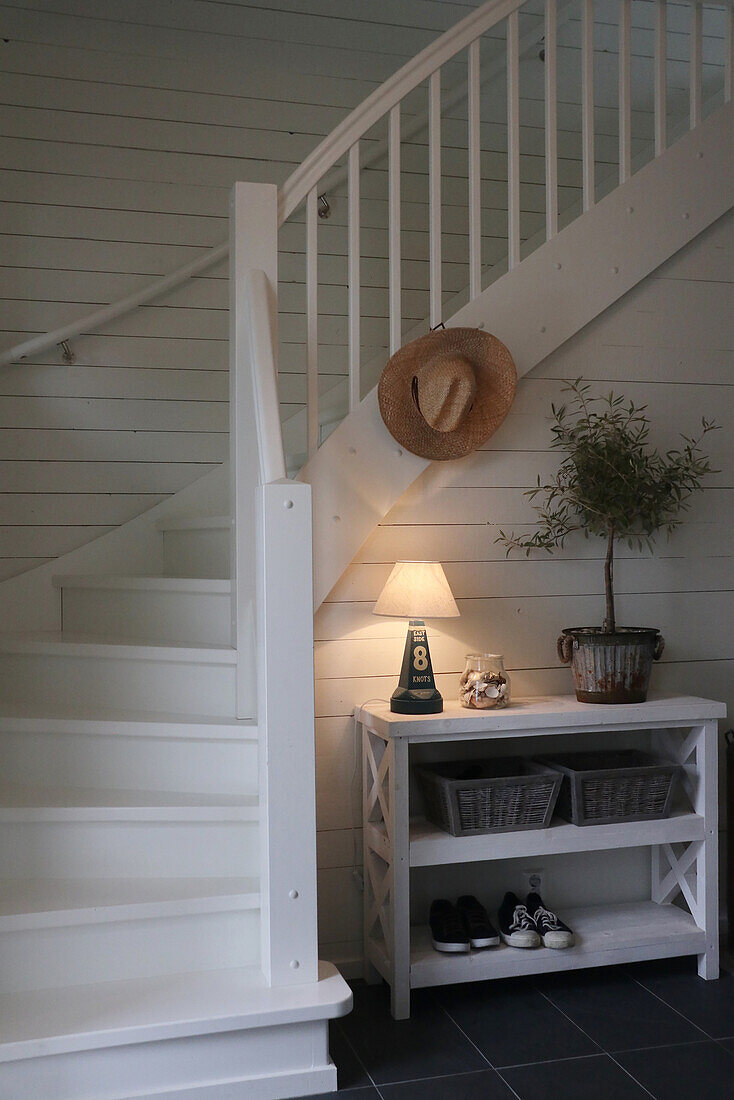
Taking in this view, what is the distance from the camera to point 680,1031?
2279 mm

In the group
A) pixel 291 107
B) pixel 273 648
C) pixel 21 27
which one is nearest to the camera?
pixel 273 648

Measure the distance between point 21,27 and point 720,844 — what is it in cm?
345

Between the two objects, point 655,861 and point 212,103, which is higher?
point 212,103

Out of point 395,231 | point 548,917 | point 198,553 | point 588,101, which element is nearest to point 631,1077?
point 548,917

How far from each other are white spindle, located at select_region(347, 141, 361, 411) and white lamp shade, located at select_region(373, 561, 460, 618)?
0.47 meters

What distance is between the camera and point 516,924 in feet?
8.32

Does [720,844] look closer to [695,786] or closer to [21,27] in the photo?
[695,786]

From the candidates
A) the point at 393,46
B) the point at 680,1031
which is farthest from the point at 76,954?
the point at 393,46

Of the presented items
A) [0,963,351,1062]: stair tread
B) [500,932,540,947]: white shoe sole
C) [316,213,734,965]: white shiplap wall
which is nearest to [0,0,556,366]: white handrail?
[316,213,734,965]: white shiplap wall

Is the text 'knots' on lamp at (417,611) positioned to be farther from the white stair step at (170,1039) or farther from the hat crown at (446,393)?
the white stair step at (170,1039)

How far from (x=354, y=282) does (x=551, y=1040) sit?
6.27 ft

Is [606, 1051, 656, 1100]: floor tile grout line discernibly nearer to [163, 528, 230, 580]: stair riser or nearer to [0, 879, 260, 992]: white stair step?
[0, 879, 260, 992]: white stair step

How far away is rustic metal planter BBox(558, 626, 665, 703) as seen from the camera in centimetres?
259

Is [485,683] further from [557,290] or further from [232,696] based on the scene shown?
[557,290]
